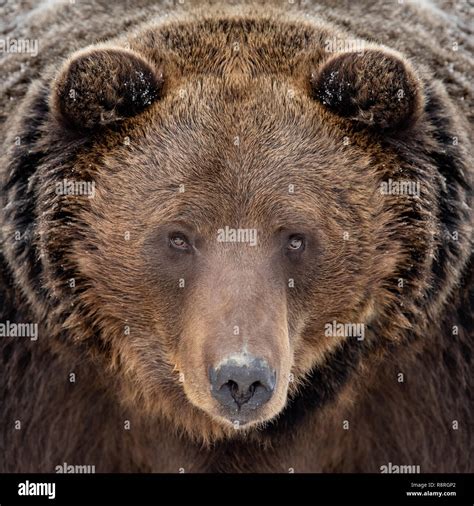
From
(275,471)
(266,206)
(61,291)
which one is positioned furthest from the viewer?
(275,471)

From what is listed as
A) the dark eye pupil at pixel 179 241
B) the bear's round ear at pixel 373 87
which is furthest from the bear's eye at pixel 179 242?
the bear's round ear at pixel 373 87

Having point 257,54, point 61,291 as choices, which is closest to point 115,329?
point 61,291

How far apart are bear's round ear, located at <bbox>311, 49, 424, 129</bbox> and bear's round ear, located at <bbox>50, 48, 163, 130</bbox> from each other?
1.05 meters

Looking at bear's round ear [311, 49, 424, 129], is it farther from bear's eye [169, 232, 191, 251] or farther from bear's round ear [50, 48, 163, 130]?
bear's eye [169, 232, 191, 251]

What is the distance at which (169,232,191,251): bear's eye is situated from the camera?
666 centimetres

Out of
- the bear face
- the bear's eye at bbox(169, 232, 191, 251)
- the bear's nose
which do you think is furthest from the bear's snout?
the bear's eye at bbox(169, 232, 191, 251)

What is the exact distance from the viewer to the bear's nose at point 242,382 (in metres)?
6.00

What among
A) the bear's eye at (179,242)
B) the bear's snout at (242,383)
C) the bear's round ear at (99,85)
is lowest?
the bear's snout at (242,383)

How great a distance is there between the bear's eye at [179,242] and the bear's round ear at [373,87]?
1.24 meters

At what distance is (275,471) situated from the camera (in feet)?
26.0

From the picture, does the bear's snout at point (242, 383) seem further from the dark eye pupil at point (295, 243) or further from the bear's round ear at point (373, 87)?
the bear's round ear at point (373, 87)

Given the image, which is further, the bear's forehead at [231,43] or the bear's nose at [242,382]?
the bear's forehead at [231,43]

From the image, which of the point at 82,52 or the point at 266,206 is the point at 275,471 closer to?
the point at 266,206

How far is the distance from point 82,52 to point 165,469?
10.00 ft
